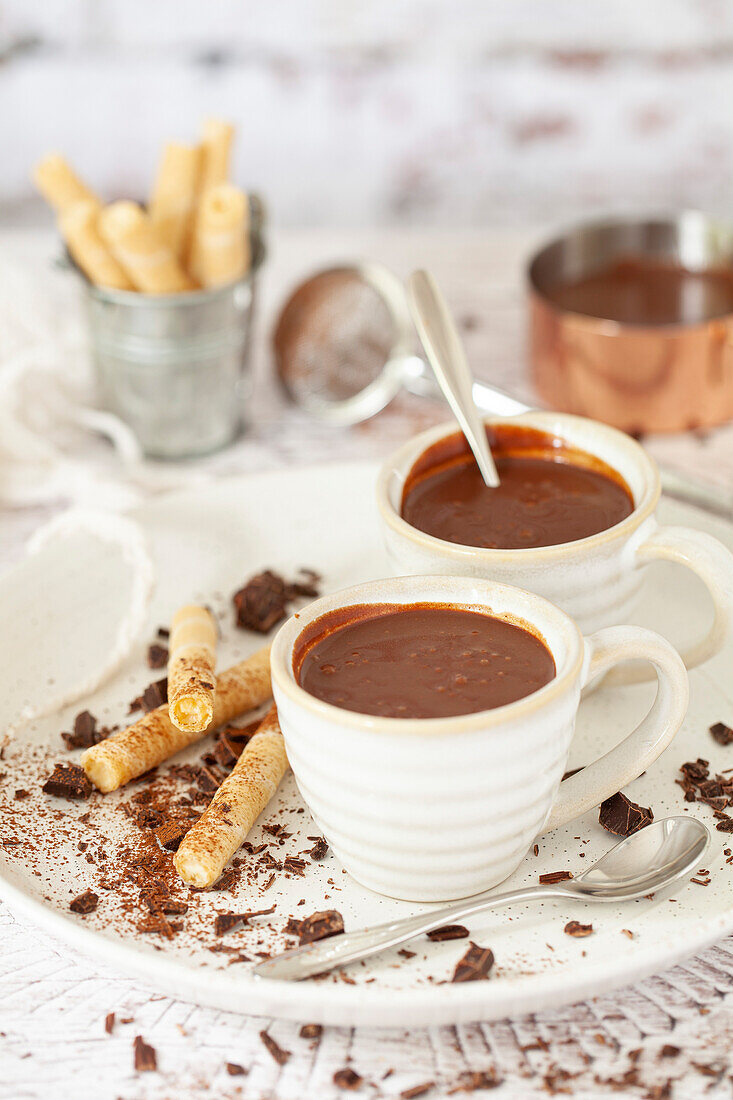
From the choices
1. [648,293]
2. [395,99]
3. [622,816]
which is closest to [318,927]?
[622,816]

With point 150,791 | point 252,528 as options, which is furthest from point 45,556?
point 150,791

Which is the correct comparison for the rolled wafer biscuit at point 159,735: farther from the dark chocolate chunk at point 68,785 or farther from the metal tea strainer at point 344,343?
the metal tea strainer at point 344,343

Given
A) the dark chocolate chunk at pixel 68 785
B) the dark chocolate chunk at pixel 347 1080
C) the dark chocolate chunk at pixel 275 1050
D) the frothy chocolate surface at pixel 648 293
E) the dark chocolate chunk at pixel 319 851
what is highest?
the frothy chocolate surface at pixel 648 293

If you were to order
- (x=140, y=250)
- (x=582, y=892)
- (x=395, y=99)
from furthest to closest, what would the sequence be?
(x=395, y=99) → (x=140, y=250) → (x=582, y=892)

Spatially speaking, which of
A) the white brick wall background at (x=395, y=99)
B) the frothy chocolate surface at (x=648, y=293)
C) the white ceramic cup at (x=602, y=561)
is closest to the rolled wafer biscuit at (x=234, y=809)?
the white ceramic cup at (x=602, y=561)

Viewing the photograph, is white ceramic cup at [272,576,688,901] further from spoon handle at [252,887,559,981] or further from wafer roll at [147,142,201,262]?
wafer roll at [147,142,201,262]

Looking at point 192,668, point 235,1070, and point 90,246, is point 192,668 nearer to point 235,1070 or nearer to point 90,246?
point 235,1070
